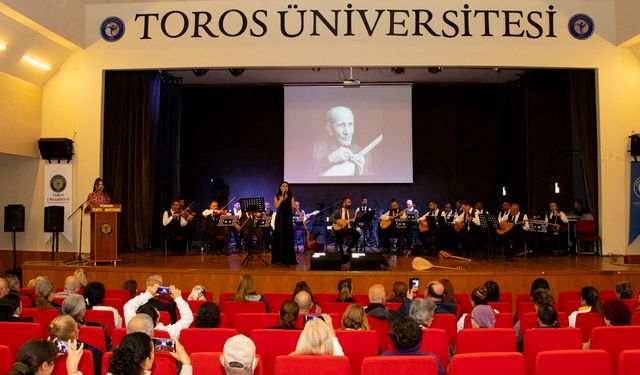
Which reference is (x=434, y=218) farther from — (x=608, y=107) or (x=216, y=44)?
(x=216, y=44)

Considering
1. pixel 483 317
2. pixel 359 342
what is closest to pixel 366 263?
pixel 483 317

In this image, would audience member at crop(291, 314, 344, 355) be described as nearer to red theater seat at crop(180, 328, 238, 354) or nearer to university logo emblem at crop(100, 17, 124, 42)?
red theater seat at crop(180, 328, 238, 354)

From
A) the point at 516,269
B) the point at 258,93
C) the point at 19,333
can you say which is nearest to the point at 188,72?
the point at 258,93

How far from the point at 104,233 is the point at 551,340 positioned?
8.15 metres

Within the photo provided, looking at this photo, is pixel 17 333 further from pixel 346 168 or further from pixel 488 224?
pixel 346 168

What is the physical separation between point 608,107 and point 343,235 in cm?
602

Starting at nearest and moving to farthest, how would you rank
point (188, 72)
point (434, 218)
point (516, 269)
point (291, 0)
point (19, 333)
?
point (19, 333), point (516, 269), point (291, 0), point (434, 218), point (188, 72)

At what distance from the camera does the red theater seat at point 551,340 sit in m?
3.90

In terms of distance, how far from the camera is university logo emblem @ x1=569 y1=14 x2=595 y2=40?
11.4 metres

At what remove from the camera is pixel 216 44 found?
→ 1150 centimetres

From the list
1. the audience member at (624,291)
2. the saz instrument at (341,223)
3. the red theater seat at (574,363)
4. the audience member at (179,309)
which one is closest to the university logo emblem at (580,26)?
the saz instrument at (341,223)

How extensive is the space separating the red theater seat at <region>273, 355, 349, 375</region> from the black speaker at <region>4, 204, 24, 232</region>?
34.2 feet

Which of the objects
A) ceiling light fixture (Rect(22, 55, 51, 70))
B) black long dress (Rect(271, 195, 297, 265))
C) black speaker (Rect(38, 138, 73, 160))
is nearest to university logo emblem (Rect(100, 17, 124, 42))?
ceiling light fixture (Rect(22, 55, 51, 70))

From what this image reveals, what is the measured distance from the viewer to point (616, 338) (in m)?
3.92
